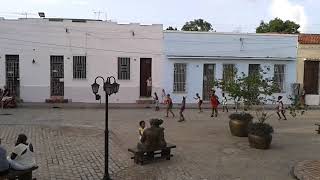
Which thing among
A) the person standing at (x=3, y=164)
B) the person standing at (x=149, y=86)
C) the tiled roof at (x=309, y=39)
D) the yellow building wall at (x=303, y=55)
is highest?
the tiled roof at (x=309, y=39)

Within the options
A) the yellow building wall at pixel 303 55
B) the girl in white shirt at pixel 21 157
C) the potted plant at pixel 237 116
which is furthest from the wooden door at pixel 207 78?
the girl in white shirt at pixel 21 157

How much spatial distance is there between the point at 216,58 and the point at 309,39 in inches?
256

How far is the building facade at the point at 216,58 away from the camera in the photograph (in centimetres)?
3156

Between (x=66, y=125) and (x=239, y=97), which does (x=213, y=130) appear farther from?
(x=66, y=125)

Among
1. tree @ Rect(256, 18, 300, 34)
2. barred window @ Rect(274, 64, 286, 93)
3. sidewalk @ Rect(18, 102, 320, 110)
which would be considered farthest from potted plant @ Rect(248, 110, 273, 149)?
tree @ Rect(256, 18, 300, 34)

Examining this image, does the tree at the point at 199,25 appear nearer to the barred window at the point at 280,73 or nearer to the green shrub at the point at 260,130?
the barred window at the point at 280,73

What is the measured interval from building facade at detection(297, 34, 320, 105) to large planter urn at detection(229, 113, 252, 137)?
49.6ft

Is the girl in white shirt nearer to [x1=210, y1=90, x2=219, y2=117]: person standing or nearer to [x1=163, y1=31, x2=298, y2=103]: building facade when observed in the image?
[x1=210, y1=90, x2=219, y2=117]: person standing

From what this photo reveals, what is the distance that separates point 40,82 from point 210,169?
1874cm

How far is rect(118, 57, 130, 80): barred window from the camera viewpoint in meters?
31.0

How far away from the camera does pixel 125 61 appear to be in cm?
3108

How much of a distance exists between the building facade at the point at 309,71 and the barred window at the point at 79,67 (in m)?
13.6

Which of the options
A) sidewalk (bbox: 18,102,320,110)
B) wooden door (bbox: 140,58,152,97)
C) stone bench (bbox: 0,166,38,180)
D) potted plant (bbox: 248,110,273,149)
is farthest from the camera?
wooden door (bbox: 140,58,152,97)

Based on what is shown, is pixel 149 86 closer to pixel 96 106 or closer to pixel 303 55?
pixel 96 106
